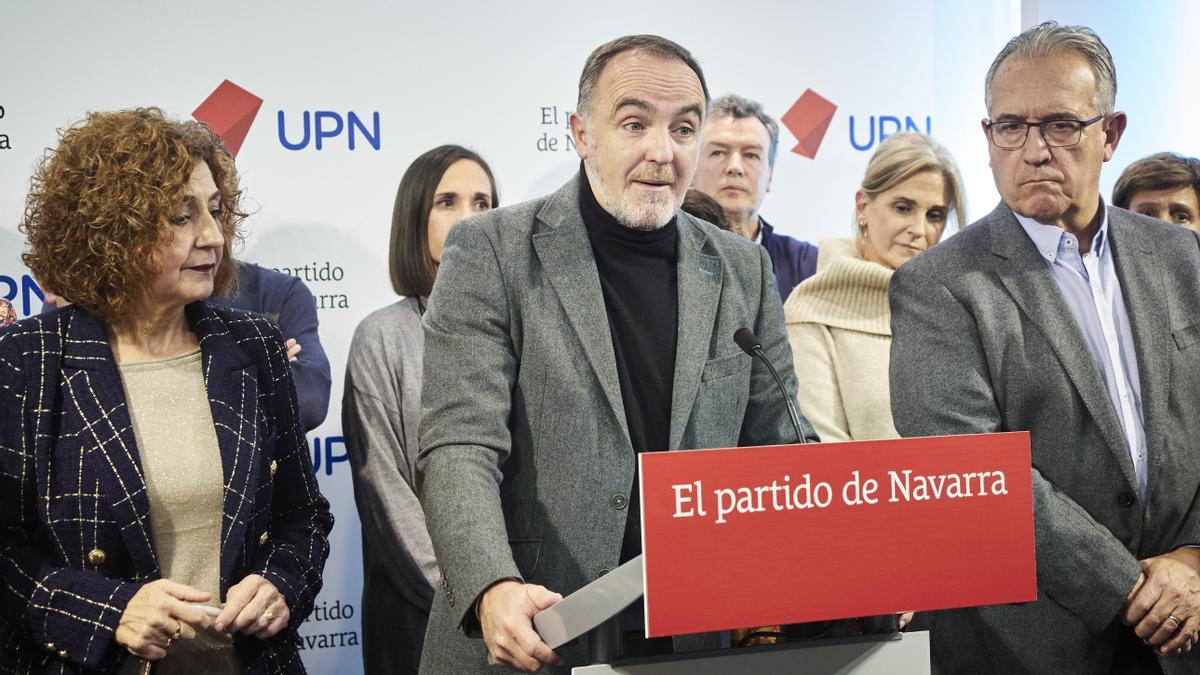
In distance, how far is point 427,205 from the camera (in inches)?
→ 158

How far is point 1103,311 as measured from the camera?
2541 mm

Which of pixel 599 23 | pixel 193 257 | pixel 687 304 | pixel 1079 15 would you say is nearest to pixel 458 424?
pixel 687 304

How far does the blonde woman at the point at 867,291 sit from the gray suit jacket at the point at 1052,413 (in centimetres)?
79

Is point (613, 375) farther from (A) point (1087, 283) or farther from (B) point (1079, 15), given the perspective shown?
(B) point (1079, 15)

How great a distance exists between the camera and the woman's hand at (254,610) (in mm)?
2299

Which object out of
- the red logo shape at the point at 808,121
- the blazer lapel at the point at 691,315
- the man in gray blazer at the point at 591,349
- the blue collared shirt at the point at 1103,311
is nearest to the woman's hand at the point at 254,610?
the man in gray blazer at the point at 591,349

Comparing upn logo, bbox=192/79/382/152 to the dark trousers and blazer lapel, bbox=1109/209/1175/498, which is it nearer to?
the dark trousers

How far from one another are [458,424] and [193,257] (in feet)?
2.72

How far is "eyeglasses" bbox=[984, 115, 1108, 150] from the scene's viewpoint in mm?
2549

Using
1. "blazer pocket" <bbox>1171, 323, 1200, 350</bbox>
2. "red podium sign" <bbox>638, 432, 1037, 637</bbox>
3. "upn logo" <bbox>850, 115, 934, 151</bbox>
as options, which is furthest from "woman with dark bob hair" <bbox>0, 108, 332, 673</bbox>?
"upn logo" <bbox>850, 115, 934, 151</bbox>

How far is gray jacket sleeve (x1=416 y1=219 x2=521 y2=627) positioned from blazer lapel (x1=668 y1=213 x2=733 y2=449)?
306 mm

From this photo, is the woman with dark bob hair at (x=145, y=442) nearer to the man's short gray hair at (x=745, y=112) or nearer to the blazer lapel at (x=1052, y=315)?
the blazer lapel at (x=1052, y=315)

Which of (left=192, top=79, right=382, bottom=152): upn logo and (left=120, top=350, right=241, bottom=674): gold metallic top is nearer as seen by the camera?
(left=120, top=350, right=241, bottom=674): gold metallic top

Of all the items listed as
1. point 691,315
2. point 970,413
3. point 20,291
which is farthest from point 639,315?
point 20,291
